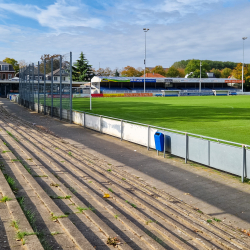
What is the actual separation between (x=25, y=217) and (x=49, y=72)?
22025mm

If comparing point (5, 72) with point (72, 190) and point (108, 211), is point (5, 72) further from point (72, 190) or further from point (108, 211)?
point (108, 211)

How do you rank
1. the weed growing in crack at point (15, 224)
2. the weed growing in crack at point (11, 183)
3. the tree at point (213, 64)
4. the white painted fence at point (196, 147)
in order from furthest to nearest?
the tree at point (213, 64)
the white painted fence at point (196, 147)
the weed growing in crack at point (11, 183)
the weed growing in crack at point (15, 224)

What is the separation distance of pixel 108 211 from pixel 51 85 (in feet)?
68.1

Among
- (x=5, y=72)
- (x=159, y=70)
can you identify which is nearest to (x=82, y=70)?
(x=5, y=72)

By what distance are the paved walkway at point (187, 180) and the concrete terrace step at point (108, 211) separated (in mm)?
451

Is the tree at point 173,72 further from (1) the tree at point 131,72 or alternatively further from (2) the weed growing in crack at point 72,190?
(2) the weed growing in crack at point 72,190

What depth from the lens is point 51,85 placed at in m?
25.0

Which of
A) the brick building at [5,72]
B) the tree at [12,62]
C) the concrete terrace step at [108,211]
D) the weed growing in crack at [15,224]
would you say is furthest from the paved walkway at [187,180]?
the tree at [12,62]

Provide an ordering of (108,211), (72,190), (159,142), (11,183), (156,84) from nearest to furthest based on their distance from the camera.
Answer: (108,211)
(11,183)
(72,190)
(159,142)
(156,84)

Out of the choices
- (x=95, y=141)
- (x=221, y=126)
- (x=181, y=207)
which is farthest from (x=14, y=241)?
(x=221, y=126)

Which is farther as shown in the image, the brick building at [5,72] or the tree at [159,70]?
the tree at [159,70]

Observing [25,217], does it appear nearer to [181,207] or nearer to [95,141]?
[181,207]

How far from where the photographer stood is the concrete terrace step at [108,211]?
452 centimetres

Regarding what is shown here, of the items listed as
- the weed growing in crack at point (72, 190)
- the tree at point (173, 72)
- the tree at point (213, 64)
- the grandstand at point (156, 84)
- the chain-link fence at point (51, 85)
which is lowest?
the weed growing in crack at point (72, 190)
